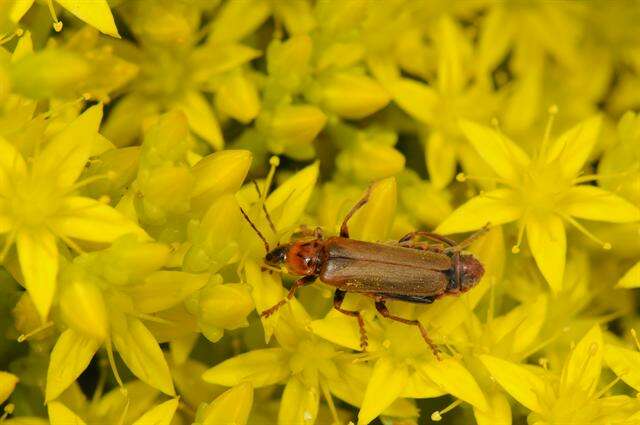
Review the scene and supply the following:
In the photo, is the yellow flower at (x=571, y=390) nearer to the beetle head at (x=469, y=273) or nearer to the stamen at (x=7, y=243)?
the beetle head at (x=469, y=273)

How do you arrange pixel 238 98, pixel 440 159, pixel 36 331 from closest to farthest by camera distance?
pixel 36 331 → pixel 238 98 → pixel 440 159

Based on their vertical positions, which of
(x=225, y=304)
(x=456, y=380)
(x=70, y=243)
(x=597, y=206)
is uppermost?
(x=70, y=243)

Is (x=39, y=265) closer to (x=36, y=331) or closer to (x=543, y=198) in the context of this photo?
(x=36, y=331)

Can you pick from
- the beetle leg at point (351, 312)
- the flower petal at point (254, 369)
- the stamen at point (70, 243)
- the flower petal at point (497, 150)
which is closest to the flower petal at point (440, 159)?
the flower petal at point (497, 150)

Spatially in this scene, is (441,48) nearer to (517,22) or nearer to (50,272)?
(517,22)

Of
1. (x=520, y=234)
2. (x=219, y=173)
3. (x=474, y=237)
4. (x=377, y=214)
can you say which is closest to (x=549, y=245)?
(x=520, y=234)

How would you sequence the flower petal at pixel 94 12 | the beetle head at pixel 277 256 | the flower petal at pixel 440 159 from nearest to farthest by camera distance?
the flower petal at pixel 94 12 → the beetle head at pixel 277 256 → the flower petal at pixel 440 159
